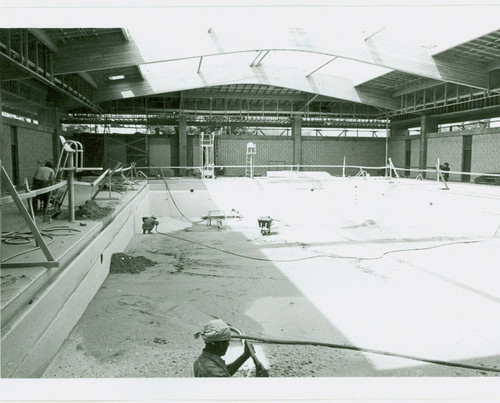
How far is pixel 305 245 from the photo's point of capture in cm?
1137

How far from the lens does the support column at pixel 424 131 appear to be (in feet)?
88.9

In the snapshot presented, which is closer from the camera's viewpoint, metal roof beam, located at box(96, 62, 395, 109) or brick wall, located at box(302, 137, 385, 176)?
metal roof beam, located at box(96, 62, 395, 109)

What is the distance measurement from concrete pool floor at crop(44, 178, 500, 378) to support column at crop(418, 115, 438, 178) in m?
13.8

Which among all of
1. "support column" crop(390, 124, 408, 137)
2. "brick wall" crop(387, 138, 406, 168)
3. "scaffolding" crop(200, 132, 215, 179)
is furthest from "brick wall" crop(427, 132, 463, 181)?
"scaffolding" crop(200, 132, 215, 179)

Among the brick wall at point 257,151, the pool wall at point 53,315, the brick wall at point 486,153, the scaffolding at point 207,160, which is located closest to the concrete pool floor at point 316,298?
the pool wall at point 53,315

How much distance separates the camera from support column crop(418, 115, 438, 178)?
2710 cm

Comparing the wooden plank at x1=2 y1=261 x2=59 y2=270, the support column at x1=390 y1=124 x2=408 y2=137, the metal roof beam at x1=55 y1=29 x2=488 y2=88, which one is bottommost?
the wooden plank at x1=2 y1=261 x2=59 y2=270

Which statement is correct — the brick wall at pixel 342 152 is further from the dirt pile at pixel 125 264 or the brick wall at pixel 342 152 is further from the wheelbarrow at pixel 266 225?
the dirt pile at pixel 125 264

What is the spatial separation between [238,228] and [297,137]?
1705 centimetres

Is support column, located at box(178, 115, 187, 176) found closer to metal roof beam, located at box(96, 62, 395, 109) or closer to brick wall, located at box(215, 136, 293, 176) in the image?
brick wall, located at box(215, 136, 293, 176)

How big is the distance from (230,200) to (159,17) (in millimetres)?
16508
